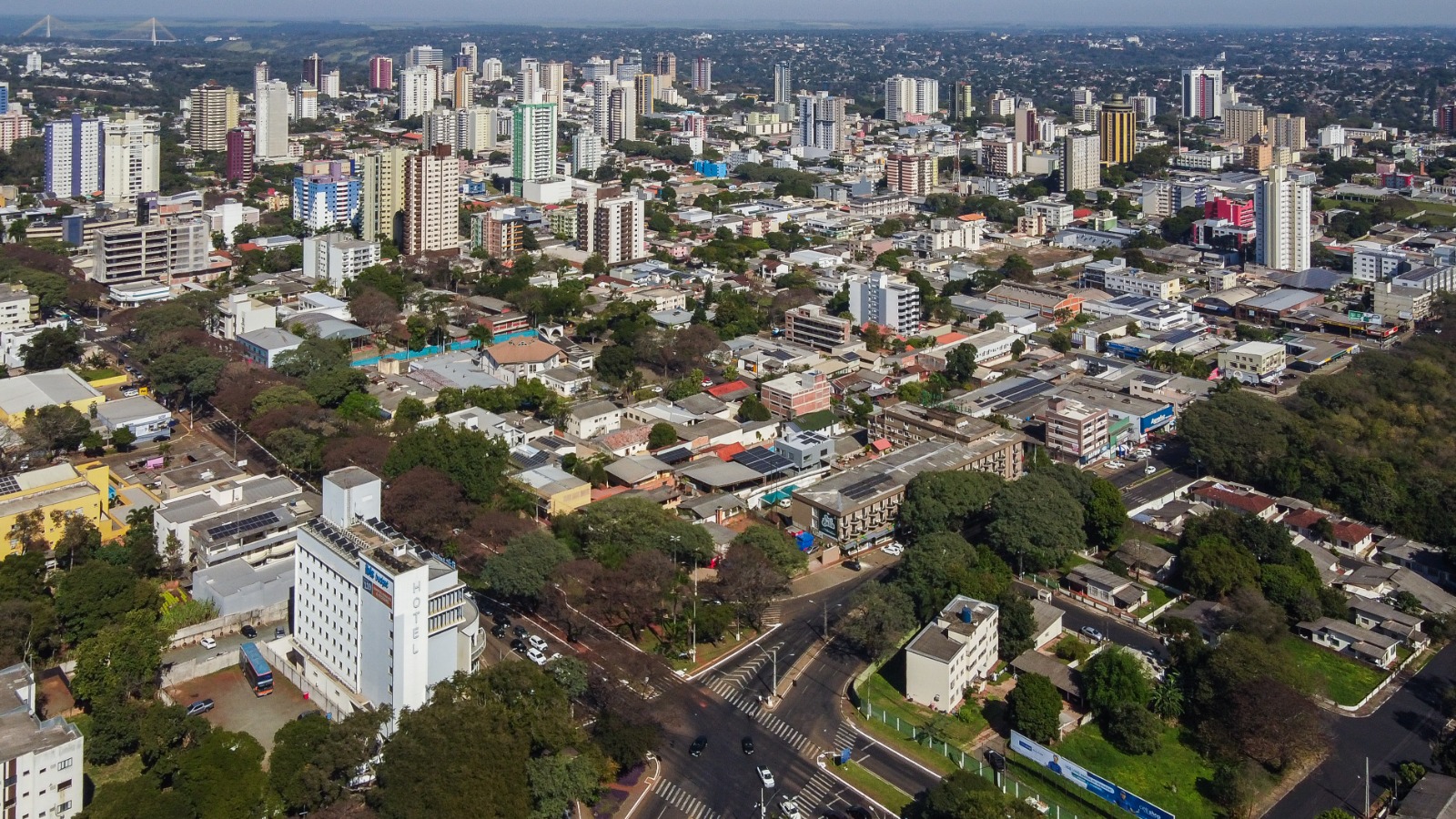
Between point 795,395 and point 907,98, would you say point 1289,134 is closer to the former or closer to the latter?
point 907,98

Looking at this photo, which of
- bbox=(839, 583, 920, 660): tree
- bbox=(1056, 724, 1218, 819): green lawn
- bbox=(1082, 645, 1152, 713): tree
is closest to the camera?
bbox=(1056, 724, 1218, 819): green lawn

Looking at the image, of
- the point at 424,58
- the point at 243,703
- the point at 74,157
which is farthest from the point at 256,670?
the point at 424,58

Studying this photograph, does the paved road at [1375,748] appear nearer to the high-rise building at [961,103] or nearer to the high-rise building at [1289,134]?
the high-rise building at [1289,134]

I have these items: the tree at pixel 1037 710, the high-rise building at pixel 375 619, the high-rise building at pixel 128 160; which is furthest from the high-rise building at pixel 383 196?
the tree at pixel 1037 710

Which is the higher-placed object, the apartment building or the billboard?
the apartment building

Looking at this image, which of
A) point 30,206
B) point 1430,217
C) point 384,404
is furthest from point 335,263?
point 1430,217

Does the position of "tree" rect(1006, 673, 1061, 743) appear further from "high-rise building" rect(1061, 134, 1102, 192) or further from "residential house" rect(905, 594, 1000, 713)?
"high-rise building" rect(1061, 134, 1102, 192)

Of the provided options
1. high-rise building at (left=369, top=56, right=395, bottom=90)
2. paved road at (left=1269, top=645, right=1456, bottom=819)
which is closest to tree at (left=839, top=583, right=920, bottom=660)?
paved road at (left=1269, top=645, right=1456, bottom=819)
